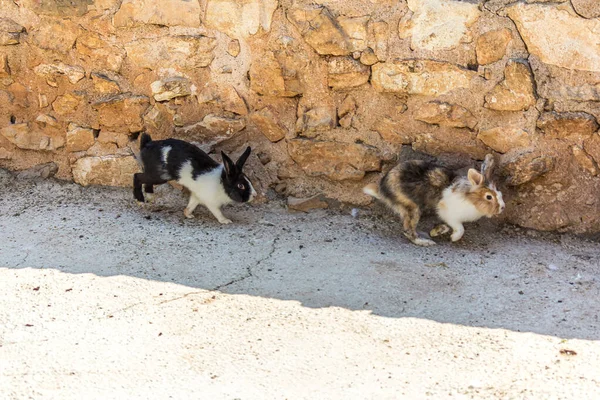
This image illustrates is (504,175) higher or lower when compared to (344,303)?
higher

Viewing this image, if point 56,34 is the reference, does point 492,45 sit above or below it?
above

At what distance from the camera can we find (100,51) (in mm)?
4898

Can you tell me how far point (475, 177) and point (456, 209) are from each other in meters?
0.25

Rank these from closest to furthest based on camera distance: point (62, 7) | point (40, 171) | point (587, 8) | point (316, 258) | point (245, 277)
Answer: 1. point (245, 277)
2. point (587, 8)
3. point (316, 258)
4. point (62, 7)
5. point (40, 171)

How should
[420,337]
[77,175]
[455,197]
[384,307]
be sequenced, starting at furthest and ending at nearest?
[77,175] < [455,197] < [384,307] < [420,337]

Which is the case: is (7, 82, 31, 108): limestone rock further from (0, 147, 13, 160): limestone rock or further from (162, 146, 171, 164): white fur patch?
(162, 146, 171, 164): white fur patch

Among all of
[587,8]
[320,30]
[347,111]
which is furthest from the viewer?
[347,111]

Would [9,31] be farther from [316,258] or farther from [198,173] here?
[316,258]

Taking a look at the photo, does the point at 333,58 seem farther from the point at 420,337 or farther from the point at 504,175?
the point at 420,337

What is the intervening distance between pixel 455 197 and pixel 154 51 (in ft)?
7.36

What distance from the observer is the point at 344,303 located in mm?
3566

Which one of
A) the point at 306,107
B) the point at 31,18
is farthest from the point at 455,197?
the point at 31,18

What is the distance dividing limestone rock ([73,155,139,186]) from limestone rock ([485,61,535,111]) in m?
2.51

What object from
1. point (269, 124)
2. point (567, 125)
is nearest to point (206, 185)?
point (269, 124)
